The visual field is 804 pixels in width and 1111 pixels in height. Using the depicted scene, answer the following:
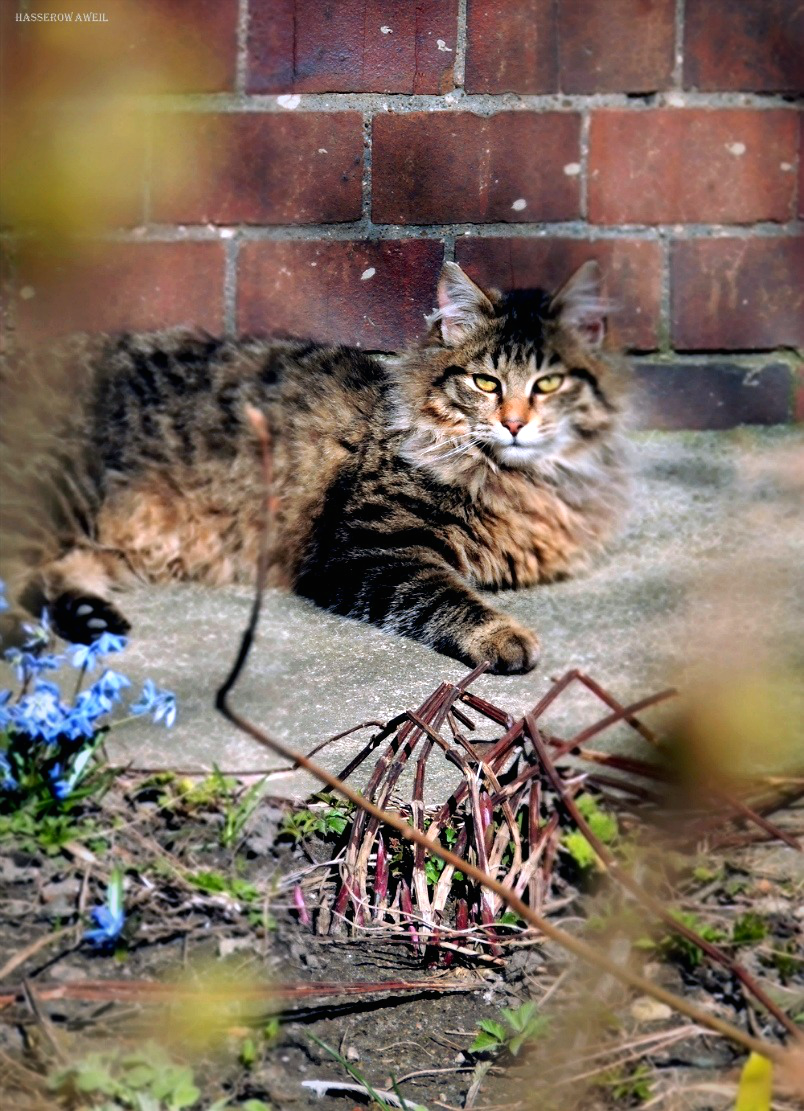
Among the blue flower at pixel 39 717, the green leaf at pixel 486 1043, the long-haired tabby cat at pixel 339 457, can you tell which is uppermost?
the long-haired tabby cat at pixel 339 457

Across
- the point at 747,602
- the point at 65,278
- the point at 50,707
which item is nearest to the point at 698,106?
the point at 747,602

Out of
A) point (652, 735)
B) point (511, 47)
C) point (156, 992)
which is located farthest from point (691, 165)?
point (156, 992)

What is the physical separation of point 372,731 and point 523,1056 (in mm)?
600

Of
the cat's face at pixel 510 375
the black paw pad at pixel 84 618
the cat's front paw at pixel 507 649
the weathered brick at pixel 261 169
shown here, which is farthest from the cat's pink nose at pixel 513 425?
the black paw pad at pixel 84 618

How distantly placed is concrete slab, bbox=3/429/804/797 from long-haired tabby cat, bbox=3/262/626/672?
4.5 inches

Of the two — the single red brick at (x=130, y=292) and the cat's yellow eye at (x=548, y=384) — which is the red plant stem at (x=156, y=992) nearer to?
the cat's yellow eye at (x=548, y=384)

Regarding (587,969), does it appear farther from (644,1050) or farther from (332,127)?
(332,127)

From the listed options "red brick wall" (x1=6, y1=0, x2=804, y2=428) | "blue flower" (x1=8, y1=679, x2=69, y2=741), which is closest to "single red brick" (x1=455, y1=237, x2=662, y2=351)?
"red brick wall" (x1=6, y1=0, x2=804, y2=428)

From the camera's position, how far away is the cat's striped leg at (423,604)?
212cm

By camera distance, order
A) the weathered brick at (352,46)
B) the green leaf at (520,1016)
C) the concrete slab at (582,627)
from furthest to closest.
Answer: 1. the weathered brick at (352,46)
2. the concrete slab at (582,627)
3. the green leaf at (520,1016)

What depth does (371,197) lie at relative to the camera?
272 cm

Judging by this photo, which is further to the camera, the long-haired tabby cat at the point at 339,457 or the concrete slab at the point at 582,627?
the long-haired tabby cat at the point at 339,457

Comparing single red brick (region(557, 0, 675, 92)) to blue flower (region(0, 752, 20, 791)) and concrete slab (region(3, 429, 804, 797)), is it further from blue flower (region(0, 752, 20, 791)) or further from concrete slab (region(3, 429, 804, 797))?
blue flower (region(0, 752, 20, 791))

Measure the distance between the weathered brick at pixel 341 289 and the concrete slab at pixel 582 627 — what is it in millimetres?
658
